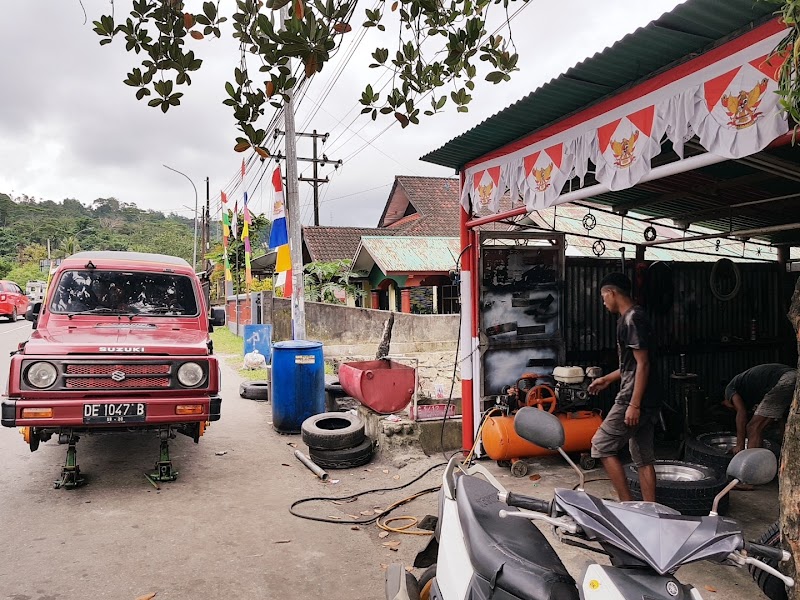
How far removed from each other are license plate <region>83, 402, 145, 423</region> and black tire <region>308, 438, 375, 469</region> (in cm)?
205

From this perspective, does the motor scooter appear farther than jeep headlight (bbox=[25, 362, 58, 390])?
No

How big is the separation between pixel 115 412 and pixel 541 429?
458 cm

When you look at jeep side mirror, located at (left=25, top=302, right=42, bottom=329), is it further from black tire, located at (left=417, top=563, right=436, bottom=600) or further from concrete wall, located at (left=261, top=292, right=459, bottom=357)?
concrete wall, located at (left=261, top=292, right=459, bottom=357)

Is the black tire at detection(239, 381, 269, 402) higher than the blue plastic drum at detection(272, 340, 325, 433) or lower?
lower

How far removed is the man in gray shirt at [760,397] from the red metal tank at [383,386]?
365cm

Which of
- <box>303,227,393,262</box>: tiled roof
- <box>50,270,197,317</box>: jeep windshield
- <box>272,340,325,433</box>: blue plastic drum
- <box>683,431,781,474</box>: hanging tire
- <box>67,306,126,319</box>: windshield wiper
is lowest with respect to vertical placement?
<box>683,431,781,474</box>: hanging tire

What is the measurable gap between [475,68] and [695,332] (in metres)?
6.40

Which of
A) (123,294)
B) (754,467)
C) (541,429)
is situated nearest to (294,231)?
(123,294)

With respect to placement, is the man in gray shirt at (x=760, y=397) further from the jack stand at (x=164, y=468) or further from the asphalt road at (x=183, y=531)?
the jack stand at (x=164, y=468)

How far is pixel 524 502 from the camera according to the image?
2225 millimetres

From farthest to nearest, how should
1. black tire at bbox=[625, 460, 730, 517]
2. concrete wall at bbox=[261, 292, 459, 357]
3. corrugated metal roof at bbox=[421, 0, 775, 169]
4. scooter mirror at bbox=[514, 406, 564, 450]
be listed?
1. concrete wall at bbox=[261, 292, 459, 357]
2. black tire at bbox=[625, 460, 730, 517]
3. corrugated metal roof at bbox=[421, 0, 775, 169]
4. scooter mirror at bbox=[514, 406, 564, 450]

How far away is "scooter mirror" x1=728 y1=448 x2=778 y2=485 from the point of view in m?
2.06

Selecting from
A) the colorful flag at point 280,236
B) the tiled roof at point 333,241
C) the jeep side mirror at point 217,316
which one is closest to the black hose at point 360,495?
the jeep side mirror at point 217,316

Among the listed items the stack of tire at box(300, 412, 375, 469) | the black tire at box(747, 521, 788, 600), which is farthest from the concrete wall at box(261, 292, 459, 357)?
the black tire at box(747, 521, 788, 600)
